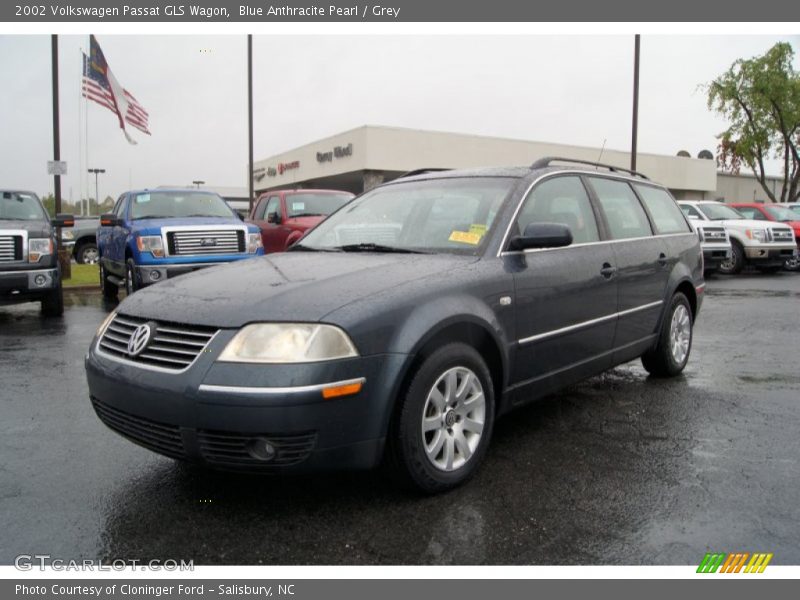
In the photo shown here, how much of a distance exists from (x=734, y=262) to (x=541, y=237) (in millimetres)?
14591

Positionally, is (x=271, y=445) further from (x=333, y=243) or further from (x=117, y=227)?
(x=117, y=227)

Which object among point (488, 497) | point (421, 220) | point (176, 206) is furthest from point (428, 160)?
point (488, 497)

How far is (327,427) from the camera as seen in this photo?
287 cm

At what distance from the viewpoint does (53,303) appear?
961 centimetres

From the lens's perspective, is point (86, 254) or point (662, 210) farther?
point (86, 254)

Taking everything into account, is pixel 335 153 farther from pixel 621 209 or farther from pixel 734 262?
pixel 621 209

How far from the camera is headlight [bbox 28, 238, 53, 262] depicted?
9.12m

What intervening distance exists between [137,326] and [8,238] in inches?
271

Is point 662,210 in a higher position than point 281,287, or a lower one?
higher

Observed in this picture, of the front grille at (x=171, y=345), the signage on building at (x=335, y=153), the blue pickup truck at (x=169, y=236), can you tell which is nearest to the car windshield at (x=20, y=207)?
the blue pickup truck at (x=169, y=236)

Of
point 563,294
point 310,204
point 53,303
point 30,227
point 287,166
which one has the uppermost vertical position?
point 287,166

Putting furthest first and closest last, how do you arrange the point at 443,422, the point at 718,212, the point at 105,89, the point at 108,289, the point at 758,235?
the point at 105,89
the point at 718,212
the point at 758,235
the point at 108,289
the point at 443,422
